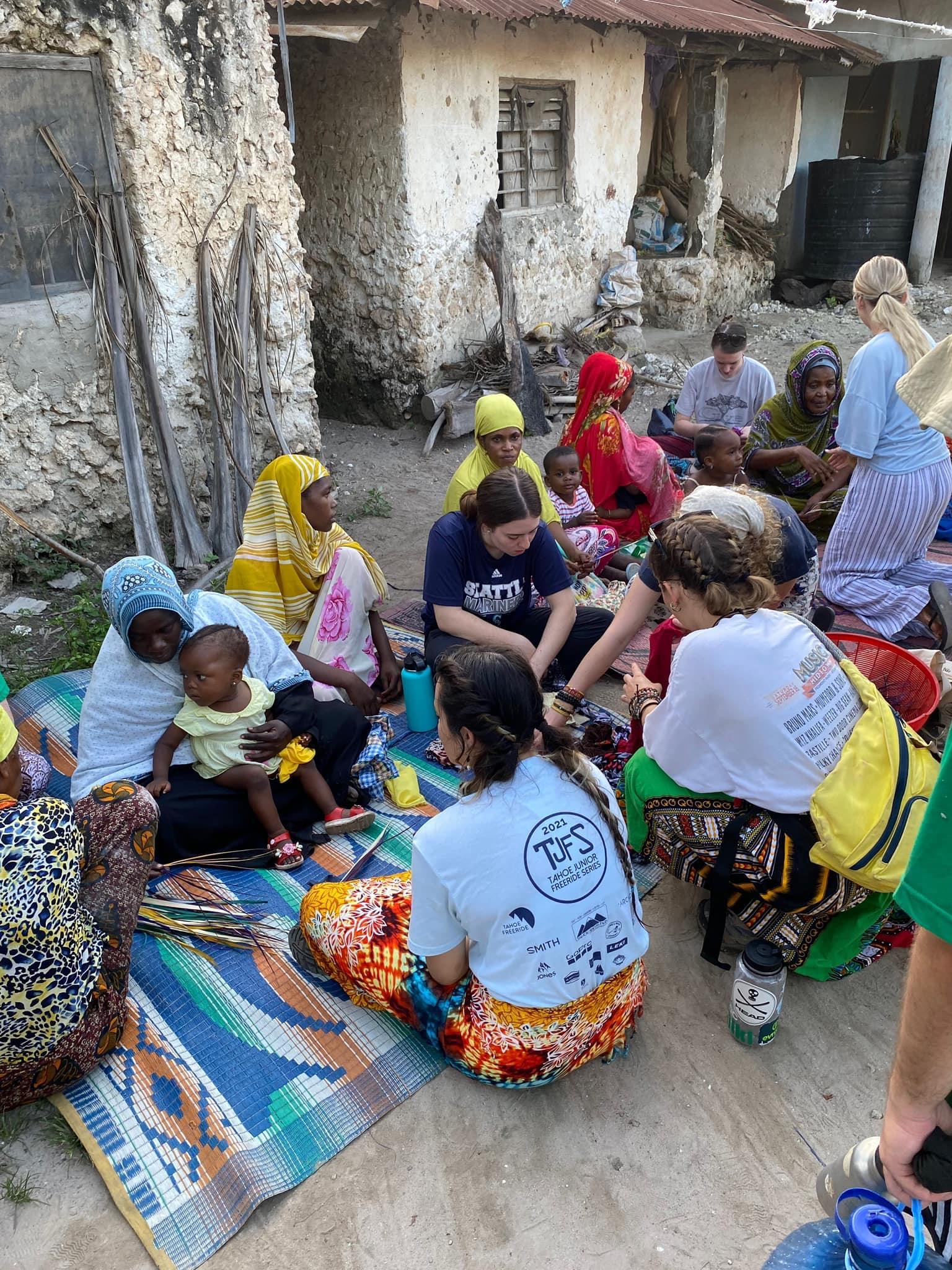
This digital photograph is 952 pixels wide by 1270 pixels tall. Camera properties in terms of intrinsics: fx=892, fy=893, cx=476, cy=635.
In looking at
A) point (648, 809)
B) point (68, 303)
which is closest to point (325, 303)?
point (68, 303)

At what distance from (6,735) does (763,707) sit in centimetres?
231

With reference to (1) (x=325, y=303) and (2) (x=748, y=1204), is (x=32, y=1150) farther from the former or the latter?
(1) (x=325, y=303)

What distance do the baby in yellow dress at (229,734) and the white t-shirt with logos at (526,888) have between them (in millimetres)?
1129

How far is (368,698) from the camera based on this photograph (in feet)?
12.1

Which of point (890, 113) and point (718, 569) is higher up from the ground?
point (890, 113)

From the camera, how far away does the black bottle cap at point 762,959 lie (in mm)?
2264

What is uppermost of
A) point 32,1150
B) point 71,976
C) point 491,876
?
point 491,876

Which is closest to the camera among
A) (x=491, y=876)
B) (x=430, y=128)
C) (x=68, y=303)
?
(x=491, y=876)

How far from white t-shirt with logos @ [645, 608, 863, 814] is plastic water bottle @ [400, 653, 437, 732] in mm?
1518

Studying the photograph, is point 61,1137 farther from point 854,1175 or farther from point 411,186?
point 411,186

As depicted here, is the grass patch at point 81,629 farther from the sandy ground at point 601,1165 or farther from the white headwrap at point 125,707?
the sandy ground at point 601,1165

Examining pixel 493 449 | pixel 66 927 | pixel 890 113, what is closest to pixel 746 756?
pixel 66 927

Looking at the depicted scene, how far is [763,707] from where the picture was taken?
7.07 feet

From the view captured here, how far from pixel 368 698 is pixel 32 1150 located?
6.30 ft
